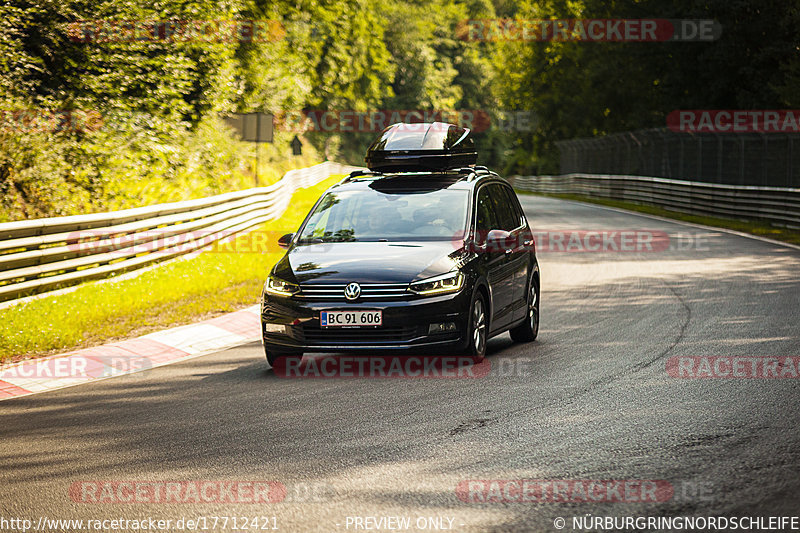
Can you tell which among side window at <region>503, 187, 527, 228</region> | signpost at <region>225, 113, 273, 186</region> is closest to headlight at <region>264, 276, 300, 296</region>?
side window at <region>503, 187, 527, 228</region>

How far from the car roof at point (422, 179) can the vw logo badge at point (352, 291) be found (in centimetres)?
195

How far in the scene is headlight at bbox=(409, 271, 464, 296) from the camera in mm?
9133

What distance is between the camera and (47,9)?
2322cm

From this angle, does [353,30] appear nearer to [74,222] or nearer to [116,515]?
[74,222]

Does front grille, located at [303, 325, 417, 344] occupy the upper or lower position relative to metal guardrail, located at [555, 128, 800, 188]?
lower

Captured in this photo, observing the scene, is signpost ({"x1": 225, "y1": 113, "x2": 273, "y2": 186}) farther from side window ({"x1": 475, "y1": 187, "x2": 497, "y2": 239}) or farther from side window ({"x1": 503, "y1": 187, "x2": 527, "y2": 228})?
side window ({"x1": 475, "y1": 187, "x2": 497, "y2": 239})

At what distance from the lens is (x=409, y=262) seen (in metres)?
9.38

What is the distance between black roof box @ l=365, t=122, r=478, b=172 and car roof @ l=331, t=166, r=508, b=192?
14 cm

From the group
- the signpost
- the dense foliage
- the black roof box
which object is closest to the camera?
the black roof box

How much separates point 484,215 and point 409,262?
1552 millimetres

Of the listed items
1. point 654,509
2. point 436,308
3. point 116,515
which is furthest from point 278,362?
point 654,509

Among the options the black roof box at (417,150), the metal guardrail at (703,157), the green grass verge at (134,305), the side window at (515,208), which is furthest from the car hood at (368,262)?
the metal guardrail at (703,157)

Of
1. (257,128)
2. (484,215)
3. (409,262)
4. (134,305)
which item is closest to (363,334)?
(409,262)

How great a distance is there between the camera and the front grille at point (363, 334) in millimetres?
9047
